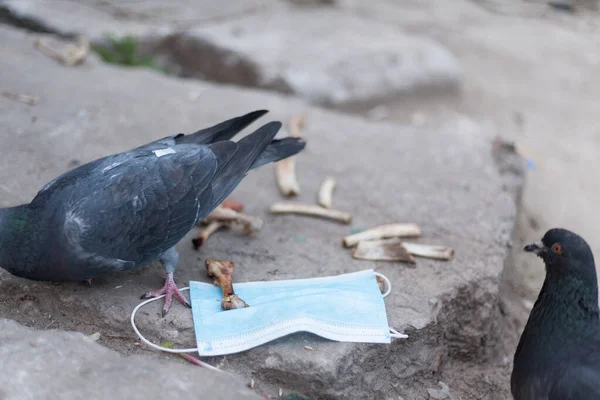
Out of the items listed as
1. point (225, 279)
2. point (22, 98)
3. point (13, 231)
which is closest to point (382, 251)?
point (225, 279)

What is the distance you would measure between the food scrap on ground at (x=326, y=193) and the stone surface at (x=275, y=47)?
1955 mm

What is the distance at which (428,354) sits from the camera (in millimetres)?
3404

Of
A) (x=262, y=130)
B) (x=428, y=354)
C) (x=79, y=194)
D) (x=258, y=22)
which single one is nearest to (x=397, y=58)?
(x=258, y=22)

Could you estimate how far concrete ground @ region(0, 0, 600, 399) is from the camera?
3150 mm

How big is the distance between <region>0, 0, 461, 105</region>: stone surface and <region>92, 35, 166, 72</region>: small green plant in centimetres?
13

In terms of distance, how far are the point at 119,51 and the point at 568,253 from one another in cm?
484

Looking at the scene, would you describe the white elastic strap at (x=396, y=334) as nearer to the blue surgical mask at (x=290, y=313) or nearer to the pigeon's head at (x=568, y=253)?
the blue surgical mask at (x=290, y=313)

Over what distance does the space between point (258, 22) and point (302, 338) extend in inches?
199

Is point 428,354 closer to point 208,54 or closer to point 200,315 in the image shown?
point 200,315

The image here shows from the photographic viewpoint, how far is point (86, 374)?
2.54 metres

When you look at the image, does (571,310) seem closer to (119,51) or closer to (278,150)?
(278,150)

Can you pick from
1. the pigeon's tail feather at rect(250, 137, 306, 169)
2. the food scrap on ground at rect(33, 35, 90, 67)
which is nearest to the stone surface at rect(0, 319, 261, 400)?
the pigeon's tail feather at rect(250, 137, 306, 169)

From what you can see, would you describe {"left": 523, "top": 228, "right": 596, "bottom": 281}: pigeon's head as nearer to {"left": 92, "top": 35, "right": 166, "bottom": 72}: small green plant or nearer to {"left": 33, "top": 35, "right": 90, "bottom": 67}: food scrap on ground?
{"left": 33, "top": 35, "right": 90, "bottom": 67}: food scrap on ground

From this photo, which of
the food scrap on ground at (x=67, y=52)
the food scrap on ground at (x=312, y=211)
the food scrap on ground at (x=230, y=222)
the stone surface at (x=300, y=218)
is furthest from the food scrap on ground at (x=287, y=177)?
the food scrap on ground at (x=67, y=52)
